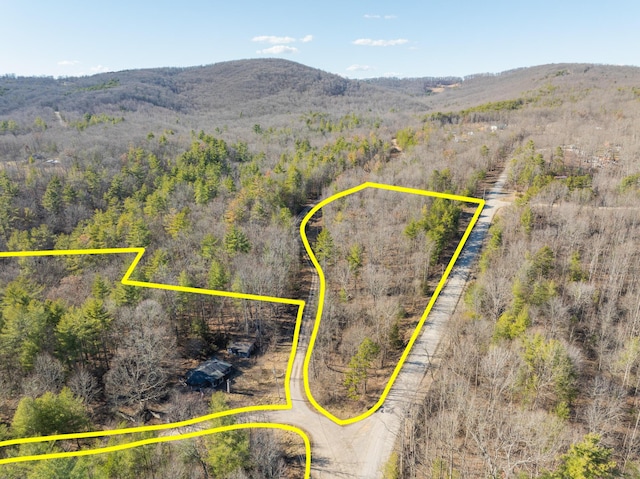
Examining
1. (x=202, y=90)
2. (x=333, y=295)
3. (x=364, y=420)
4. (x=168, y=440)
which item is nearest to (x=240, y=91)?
(x=202, y=90)

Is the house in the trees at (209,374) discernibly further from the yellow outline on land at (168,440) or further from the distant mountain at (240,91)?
the distant mountain at (240,91)

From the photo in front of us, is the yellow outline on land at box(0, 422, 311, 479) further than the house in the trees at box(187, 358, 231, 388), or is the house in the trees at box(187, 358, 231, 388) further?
the house in the trees at box(187, 358, 231, 388)

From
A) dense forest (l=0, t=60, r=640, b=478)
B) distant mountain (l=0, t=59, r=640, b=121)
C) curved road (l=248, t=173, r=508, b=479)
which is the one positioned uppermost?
distant mountain (l=0, t=59, r=640, b=121)

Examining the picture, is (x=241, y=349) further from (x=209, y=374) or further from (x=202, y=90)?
(x=202, y=90)

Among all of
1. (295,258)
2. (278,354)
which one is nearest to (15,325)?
(278,354)

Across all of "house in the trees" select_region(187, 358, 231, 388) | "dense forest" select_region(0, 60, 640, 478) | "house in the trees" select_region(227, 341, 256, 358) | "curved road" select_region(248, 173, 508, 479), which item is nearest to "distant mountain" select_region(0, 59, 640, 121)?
"dense forest" select_region(0, 60, 640, 478)

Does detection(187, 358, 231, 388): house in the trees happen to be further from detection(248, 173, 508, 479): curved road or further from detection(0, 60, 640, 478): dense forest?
detection(248, 173, 508, 479): curved road
